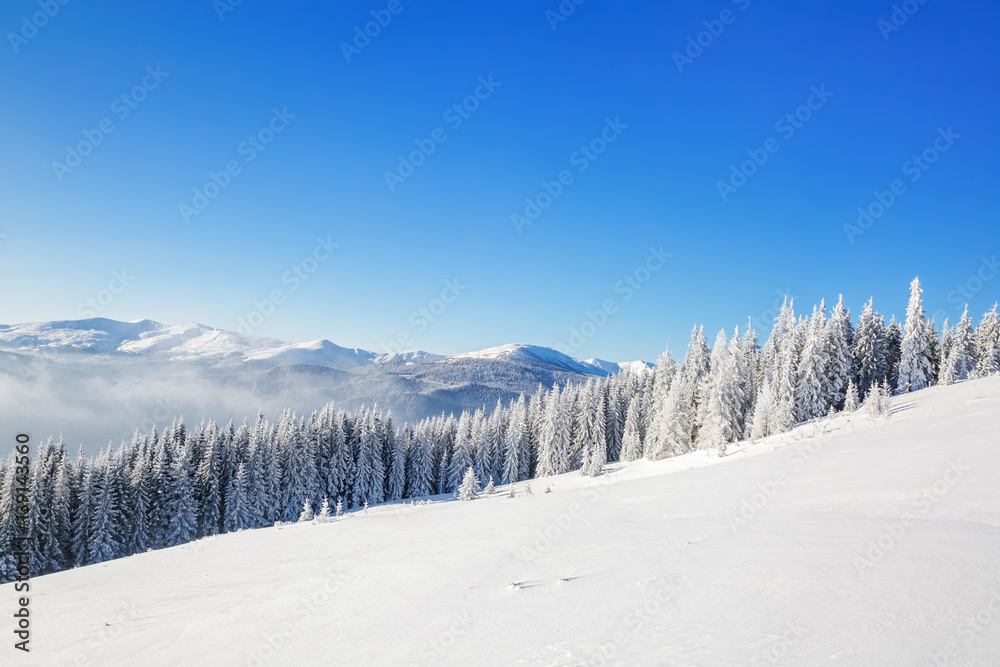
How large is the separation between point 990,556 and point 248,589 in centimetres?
1498

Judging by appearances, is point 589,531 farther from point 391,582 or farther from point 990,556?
point 990,556

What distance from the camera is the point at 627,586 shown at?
7914 millimetres

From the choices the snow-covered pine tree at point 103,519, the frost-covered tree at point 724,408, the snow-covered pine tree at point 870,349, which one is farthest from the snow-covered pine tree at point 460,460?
the snow-covered pine tree at point 870,349

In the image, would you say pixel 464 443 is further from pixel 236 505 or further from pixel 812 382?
pixel 812 382

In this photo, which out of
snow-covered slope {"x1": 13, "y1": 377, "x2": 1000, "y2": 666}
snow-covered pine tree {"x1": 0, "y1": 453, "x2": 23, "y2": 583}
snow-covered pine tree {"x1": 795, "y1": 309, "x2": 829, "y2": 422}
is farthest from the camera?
snow-covered pine tree {"x1": 795, "y1": 309, "x2": 829, "y2": 422}

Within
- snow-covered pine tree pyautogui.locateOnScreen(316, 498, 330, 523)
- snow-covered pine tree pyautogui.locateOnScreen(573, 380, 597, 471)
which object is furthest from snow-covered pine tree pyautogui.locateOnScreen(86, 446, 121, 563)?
snow-covered pine tree pyautogui.locateOnScreen(573, 380, 597, 471)

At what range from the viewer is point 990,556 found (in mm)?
7312

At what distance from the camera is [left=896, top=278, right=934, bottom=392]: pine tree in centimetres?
4444

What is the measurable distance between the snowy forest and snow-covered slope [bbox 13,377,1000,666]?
20.9 meters

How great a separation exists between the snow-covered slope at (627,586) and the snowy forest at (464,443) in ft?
68.5

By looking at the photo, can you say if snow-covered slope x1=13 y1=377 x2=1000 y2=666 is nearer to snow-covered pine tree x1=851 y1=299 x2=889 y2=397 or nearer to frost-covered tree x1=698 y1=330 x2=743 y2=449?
frost-covered tree x1=698 y1=330 x2=743 y2=449

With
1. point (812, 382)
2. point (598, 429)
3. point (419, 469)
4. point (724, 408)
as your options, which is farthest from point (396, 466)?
point (812, 382)

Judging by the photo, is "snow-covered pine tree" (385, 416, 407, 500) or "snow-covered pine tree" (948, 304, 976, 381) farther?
"snow-covered pine tree" (385, 416, 407, 500)

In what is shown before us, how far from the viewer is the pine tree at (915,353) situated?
4444 cm
